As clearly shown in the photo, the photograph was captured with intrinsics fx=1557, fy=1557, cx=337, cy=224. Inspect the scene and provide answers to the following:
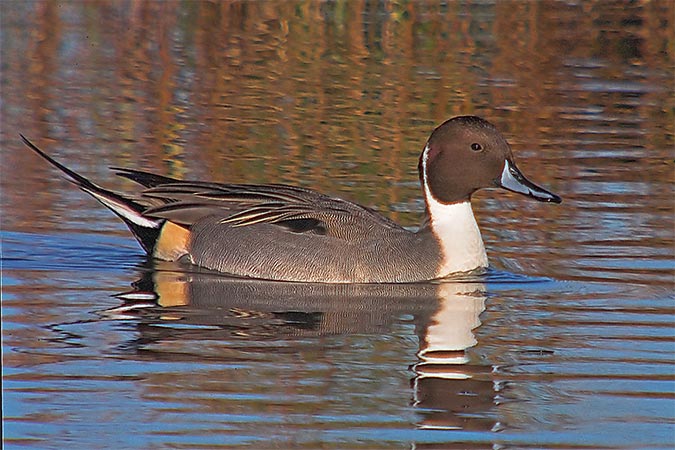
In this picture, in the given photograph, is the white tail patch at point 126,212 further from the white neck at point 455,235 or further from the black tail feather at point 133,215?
the white neck at point 455,235

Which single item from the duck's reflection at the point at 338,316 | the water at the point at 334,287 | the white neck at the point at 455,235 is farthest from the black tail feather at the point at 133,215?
the white neck at the point at 455,235

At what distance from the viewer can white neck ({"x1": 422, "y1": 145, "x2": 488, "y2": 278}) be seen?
766 cm

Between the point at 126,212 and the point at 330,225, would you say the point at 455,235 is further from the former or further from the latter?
the point at 126,212

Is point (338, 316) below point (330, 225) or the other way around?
below

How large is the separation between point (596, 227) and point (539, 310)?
168 cm

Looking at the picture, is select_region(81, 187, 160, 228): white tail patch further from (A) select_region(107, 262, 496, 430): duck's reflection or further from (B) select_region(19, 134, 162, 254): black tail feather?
(A) select_region(107, 262, 496, 430): duck's reflection

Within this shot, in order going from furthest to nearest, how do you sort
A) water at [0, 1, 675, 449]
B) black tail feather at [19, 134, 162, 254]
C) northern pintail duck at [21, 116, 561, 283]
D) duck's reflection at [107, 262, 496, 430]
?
black tail feather at [19, 134, 162, 254] < northern pintail duck at [21, 116, 561, 283] < duck's reflection at [107, 262, 496, 430] < water at [0, 1, 675, 449]

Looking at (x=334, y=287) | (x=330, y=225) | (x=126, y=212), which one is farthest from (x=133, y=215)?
(x=334, y=287)

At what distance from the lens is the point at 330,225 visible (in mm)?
7641

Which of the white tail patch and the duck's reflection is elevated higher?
the white tail patch

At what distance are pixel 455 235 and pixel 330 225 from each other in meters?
0.63

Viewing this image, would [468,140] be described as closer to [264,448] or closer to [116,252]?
[116,252]

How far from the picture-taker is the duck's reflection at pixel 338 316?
221 inches

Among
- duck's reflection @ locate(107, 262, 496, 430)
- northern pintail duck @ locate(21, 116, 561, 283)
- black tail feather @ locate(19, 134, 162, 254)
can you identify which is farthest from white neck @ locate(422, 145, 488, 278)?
black tail feather @ locate(19, 134, 162, 254)
